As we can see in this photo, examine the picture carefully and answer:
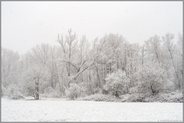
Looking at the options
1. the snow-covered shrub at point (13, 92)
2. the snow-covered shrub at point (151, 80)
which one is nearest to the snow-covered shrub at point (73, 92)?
the snow-covered shrub at point (13, 92)

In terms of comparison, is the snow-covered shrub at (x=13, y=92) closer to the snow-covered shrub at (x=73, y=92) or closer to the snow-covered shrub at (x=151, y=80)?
the snow-covered shrub at (x=73, y=92)

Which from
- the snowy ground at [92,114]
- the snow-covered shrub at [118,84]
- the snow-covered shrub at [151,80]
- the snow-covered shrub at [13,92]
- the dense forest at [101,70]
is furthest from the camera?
the snow-covered shrub at [13,92]

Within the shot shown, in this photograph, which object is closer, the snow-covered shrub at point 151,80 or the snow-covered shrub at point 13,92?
the snow-covered shrub at point 151,80

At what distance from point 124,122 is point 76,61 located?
1055 inches

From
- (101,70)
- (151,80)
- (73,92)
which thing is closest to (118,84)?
(151,80)

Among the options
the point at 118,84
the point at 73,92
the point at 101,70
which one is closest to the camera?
the point at 73,92

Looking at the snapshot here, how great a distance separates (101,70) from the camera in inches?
1414

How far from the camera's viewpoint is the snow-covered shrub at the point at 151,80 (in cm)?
2344

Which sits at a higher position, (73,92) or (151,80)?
(151,80)

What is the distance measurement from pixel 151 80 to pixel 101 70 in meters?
14.0

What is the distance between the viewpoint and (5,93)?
26125mm

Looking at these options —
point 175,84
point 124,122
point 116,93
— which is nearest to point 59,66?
point 116,93

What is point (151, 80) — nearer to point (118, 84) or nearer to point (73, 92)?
point (118, 84)

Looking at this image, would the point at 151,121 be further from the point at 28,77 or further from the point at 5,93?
the point at 5,93
